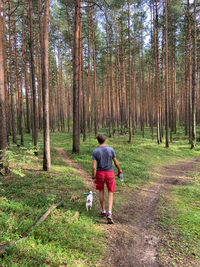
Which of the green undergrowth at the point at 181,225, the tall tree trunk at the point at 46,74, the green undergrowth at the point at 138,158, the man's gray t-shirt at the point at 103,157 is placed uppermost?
the tall tree trunk at the point at 46,74

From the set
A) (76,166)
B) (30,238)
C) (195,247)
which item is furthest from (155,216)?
(76,166)

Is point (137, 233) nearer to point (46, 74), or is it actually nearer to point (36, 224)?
point (36, 224)

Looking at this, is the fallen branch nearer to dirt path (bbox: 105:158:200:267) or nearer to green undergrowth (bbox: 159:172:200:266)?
dirt path (bbox: 105:158:200:267)

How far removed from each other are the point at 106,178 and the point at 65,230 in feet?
5.00

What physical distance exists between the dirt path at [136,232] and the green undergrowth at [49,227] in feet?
1.08

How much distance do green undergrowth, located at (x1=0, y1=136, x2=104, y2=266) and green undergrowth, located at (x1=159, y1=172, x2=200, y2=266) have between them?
60.9 inches

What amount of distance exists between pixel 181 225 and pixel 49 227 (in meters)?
3.48

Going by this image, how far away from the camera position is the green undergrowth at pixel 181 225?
11.6 ft

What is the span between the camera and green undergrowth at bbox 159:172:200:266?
354 cm

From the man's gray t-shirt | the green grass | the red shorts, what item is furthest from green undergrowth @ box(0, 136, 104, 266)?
the man's gray t-shirt

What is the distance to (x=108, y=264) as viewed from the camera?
Answer: 322cm

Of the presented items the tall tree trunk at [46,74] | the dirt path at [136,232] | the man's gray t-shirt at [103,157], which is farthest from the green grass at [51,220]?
the tall tree trunk at [46,74]

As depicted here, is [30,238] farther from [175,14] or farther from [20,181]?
[175,14]

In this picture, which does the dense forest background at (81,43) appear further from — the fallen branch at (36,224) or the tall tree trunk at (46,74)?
the fallen branch at (36,224)
